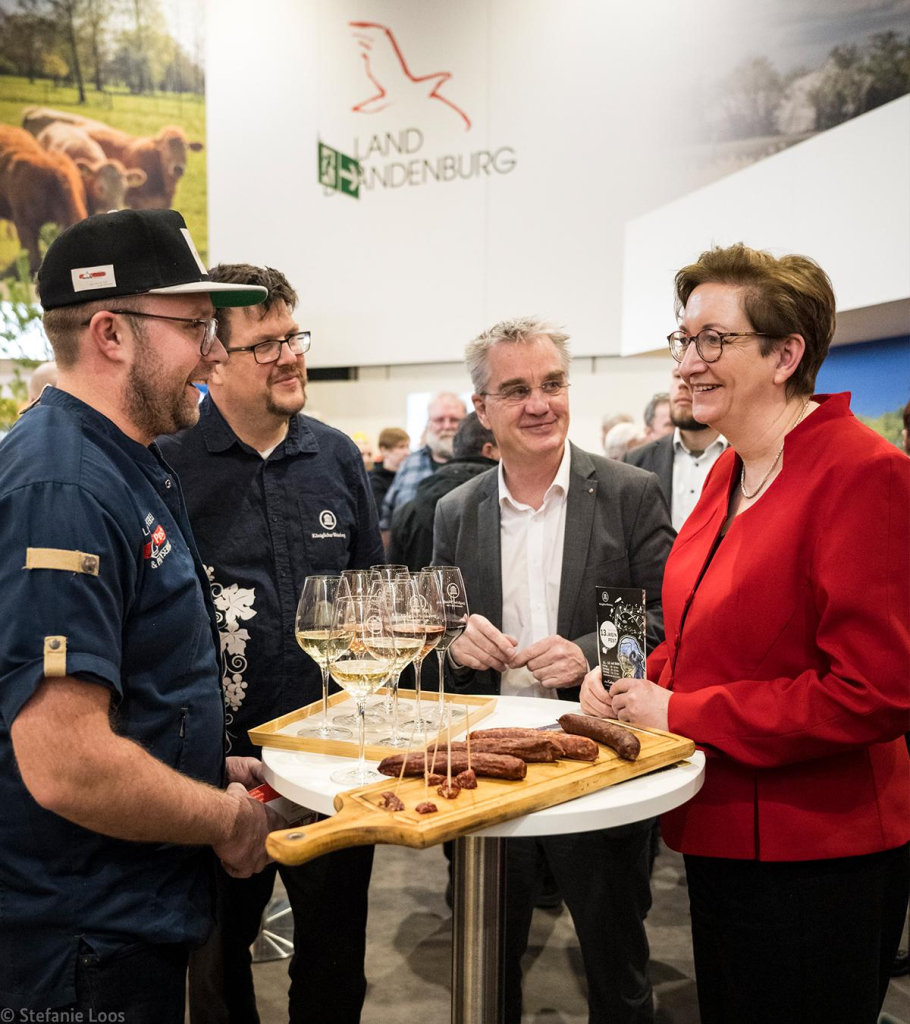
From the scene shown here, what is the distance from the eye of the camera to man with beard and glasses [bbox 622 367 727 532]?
4.94m

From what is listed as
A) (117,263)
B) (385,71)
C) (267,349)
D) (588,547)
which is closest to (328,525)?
(267,349)

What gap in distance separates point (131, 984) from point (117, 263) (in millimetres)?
1237

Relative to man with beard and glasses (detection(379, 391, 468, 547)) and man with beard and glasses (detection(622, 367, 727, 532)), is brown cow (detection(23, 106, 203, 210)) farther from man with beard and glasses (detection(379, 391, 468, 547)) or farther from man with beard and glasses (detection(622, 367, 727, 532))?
man with beard and glasses (detection(622, 367, 727, 532))

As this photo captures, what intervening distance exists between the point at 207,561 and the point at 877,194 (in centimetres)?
503

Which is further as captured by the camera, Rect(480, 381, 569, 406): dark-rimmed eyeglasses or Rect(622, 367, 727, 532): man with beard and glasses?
Rect(622, 367, 727, 532): man with beard and glasses

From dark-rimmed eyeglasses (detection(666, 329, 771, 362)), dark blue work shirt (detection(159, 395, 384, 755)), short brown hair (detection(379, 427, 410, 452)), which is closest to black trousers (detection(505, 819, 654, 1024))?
dark blue work shirt (detection(159, 395, 384, 755))

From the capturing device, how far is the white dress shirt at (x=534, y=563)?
2.71m

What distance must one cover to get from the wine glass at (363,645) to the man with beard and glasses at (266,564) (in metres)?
0.68

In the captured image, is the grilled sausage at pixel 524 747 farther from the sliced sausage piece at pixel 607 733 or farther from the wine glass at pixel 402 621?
the wine glass at pixel 402 621

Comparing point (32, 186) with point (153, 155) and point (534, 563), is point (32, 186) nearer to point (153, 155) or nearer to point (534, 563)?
point (153, 155)

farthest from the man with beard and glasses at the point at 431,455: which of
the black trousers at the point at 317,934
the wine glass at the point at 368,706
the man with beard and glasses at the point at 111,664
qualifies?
the man with beard and glasses at the point at 111,664

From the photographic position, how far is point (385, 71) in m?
12.6

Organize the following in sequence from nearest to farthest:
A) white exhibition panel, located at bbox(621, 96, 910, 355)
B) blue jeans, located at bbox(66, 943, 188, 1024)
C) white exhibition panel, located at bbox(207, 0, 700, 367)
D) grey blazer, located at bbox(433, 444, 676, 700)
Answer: blue jeans, located at bbox(66, 943, 188, 1024)
grey blazer, located at bbox(433, 444, 676, 700)
white exhibition panel, located at bbox(621, 96, 910, 355)
white exhibition panel, located at bbox(207, 0, 700, 367)

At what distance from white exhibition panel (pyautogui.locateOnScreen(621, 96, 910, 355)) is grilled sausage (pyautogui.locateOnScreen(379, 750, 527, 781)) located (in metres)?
3.68
